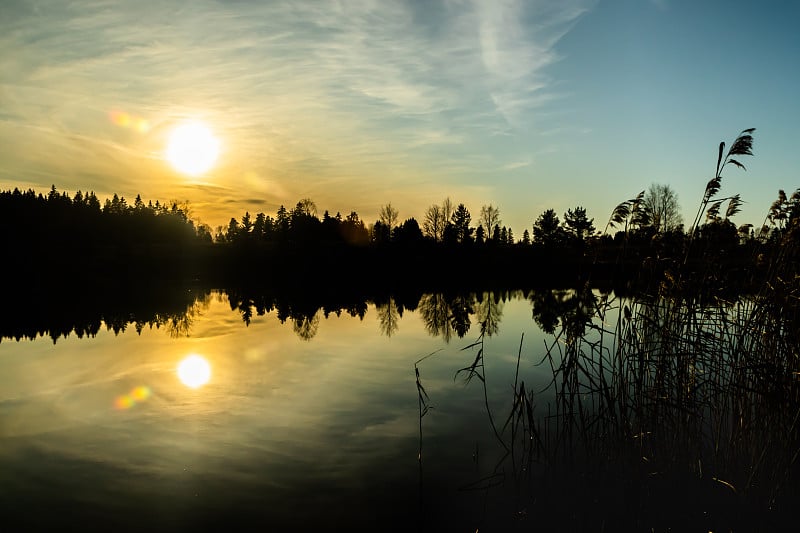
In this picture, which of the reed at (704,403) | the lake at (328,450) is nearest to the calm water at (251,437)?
the lake at (328,450)

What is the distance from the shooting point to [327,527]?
692 centimetres

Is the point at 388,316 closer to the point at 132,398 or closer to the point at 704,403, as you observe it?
the point at 132,398

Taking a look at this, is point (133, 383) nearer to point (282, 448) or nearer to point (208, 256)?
point (282, 448)

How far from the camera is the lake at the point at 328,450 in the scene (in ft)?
23.4

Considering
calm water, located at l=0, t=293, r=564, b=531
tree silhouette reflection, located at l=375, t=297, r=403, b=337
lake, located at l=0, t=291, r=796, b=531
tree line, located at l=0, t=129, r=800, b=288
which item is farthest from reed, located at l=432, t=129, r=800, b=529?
tree line, located at l=0, t=129, r=800, b=288

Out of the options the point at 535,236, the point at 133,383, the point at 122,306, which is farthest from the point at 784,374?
the point at 535,236

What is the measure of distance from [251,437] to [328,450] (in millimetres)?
1882

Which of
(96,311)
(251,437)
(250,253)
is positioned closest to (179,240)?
(250,253)

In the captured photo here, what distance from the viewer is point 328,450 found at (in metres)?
9.77

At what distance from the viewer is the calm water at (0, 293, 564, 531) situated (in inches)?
292

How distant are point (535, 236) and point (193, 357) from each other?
96.2 m

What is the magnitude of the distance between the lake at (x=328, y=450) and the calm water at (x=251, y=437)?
1.6 inches

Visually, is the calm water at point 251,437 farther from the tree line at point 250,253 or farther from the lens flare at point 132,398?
the tree line at point 250,253

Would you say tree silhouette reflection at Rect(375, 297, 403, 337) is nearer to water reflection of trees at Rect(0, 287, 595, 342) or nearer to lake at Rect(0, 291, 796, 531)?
water reflection of trees at Rect(0, 287, 595, 342)
